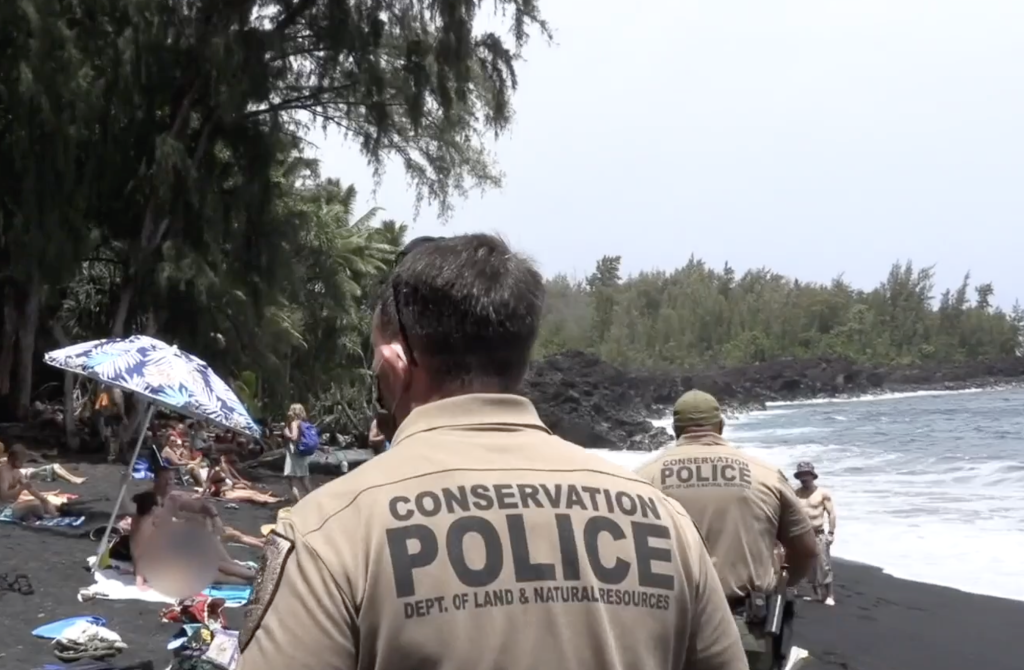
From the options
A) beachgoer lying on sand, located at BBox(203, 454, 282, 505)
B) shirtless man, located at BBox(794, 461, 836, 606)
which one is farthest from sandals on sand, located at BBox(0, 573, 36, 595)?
beachgoer lying on sand, located at BBox(203, 454, 282, 505)

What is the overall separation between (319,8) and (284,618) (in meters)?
18.8

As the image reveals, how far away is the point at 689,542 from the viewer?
1634 mm

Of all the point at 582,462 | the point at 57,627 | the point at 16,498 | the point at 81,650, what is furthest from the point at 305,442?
the point at 582,462

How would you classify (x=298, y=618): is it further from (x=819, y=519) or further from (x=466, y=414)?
(x=819, y=519)

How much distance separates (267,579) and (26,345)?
19163mm

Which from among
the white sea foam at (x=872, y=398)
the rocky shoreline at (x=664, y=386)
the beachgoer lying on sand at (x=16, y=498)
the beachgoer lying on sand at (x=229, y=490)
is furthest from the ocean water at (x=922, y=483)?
the white sea foam at (x=872, y=398)

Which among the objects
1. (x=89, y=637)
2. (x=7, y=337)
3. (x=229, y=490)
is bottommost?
(x=229, y=490)

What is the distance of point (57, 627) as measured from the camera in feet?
23.9

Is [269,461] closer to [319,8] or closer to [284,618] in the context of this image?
[319,8]

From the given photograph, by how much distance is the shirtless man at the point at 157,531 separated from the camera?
28.7 ft

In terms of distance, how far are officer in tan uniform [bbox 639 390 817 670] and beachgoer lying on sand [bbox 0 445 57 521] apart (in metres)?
8.97

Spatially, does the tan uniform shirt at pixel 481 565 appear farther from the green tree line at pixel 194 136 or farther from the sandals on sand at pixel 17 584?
the green tree line at pixel 194 136

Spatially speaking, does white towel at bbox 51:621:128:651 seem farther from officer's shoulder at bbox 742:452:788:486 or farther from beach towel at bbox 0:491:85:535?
beach towel at bbox 0:491:85:535

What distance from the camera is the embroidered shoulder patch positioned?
57.5 inches
